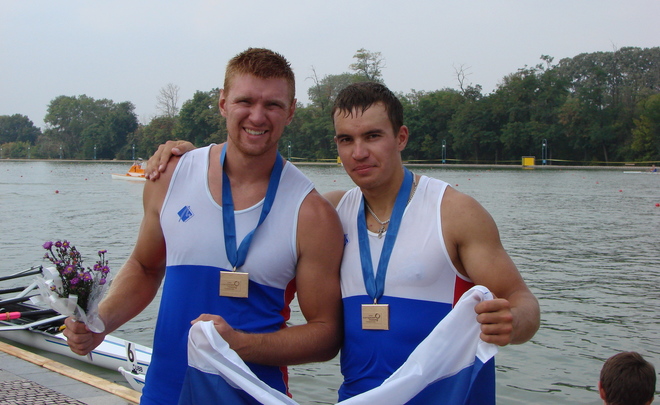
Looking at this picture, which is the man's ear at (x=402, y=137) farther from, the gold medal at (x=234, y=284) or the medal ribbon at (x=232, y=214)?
the gold medal at (x=234, y=284)

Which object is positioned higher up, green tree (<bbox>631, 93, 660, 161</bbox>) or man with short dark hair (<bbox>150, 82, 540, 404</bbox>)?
green tree (<bbox>631, 93, 660, 161</bbox>)

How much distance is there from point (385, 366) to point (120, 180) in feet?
198

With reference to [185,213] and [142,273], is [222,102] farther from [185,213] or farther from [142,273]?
[142,273]

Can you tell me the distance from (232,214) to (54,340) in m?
7.94

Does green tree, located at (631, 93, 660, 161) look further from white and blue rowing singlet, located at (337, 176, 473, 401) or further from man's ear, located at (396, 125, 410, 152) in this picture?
white and blue rowing singlet, located at (337, 176, 473, 401)

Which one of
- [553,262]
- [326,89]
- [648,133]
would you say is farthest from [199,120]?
[553,262]

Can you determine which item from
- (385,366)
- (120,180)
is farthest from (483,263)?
(120,180)

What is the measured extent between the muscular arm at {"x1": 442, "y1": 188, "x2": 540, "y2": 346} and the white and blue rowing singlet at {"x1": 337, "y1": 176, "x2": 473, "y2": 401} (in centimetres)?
5

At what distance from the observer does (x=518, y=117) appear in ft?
310

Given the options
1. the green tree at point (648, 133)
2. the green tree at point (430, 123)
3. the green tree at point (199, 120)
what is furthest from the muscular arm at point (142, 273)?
the green tree at point (199, 120)

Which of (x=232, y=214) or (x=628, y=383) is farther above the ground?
(x=232, y=214)

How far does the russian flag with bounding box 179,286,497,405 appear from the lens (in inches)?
104

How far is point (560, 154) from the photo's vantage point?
9388cm

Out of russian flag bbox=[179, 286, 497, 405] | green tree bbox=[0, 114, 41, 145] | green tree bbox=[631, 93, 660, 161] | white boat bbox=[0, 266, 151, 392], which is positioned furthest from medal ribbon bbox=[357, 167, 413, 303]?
green tree bbox=[0, 114, 41, 145]
